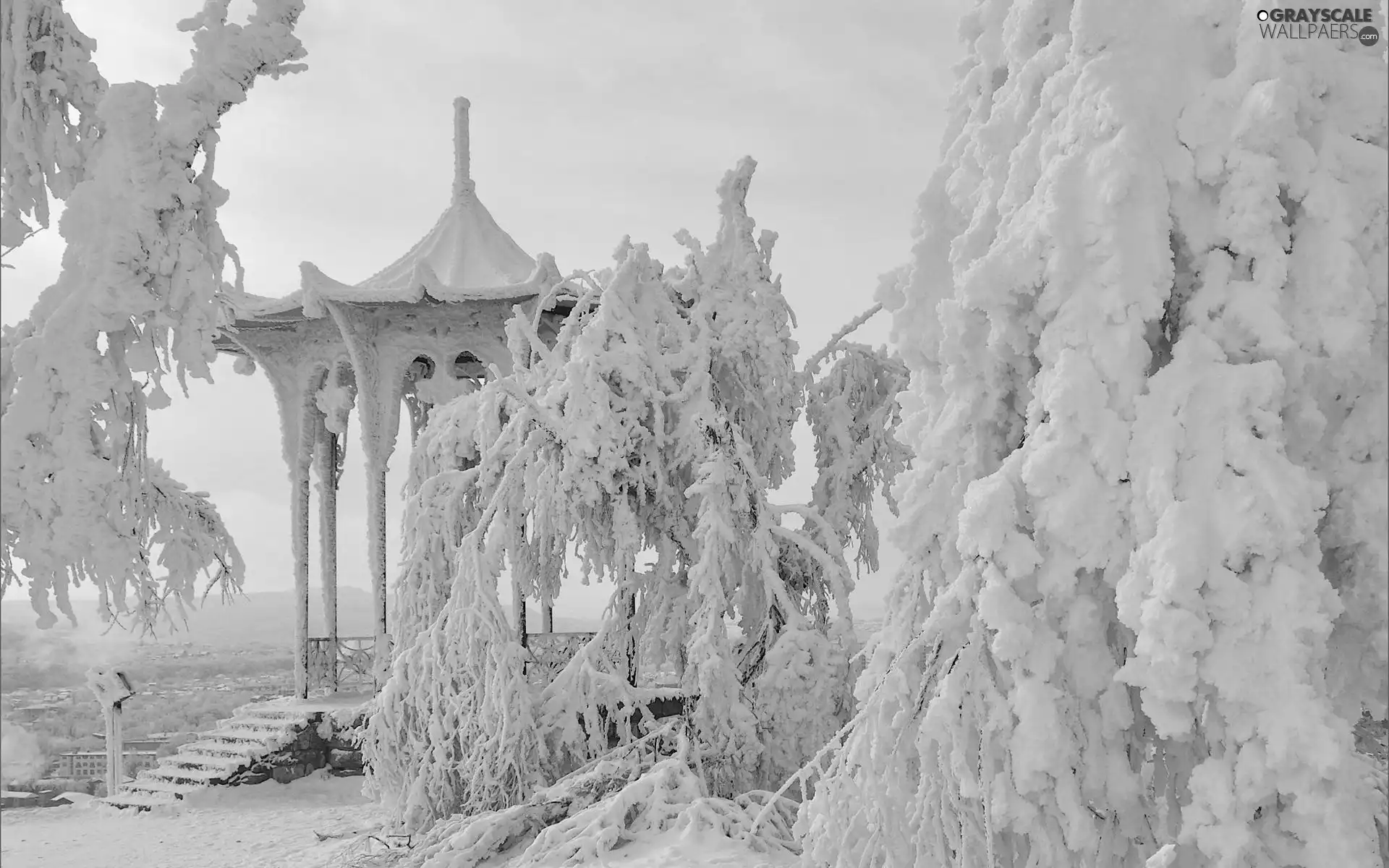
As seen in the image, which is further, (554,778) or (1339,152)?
(554,778)

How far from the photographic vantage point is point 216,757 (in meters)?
14.2

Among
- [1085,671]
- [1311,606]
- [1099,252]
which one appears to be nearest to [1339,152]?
[1099,252]

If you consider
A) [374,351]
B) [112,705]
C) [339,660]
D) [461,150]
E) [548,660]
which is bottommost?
[112,705]

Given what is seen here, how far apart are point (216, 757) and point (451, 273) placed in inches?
261

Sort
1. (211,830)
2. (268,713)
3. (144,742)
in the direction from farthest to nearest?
(144,742) < (268,713) < (211,830)

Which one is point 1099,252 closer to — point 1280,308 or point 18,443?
point 1280,308

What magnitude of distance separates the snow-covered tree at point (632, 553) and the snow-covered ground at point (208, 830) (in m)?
1.76

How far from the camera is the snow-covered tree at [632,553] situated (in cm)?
849

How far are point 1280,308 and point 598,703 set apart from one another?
666 cm

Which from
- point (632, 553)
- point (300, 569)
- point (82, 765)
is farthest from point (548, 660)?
point (82, 765)

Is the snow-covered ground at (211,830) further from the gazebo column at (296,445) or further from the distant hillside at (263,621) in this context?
the distant hillside at (263,621)

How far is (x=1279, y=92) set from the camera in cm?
334

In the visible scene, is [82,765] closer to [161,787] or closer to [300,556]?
[161,787]

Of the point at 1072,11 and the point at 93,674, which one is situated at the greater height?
the point at 1072,11
